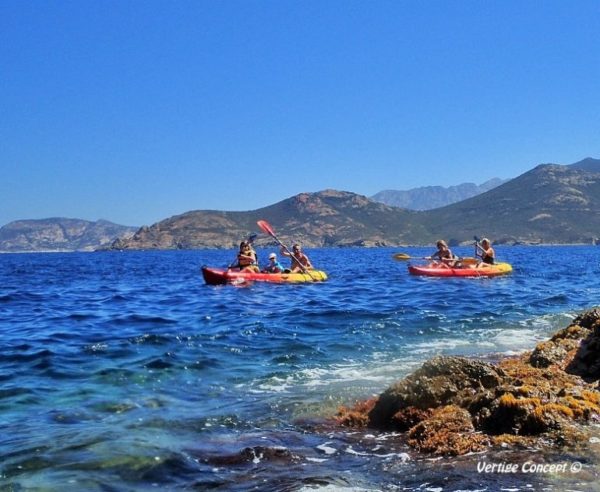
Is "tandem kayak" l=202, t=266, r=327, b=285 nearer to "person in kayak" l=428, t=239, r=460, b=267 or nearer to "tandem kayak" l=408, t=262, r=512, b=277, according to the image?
"tandem kayak" l=408, t=262, r=512, b=277

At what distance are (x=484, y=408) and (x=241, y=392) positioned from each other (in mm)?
3845

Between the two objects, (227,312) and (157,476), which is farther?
(227,312)

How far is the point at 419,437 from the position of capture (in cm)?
617

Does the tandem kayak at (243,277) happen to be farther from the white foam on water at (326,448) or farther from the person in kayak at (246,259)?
the white foam on water at (326,448)

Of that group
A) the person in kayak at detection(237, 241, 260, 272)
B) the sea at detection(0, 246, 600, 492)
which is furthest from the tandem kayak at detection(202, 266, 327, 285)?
the sea at detection(0, 246, 600, 492)

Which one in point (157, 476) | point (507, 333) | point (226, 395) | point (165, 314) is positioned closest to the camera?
point (157, 476)

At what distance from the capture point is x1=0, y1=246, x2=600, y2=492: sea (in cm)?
536

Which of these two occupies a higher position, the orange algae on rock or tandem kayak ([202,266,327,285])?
tandem kayak ([202,266,327,285])

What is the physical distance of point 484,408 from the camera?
6.32m

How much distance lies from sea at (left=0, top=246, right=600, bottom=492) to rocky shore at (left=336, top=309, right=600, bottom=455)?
23cm

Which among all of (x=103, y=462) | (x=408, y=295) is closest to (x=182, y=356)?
(x=103, y=462)

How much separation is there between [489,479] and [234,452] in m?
2.55

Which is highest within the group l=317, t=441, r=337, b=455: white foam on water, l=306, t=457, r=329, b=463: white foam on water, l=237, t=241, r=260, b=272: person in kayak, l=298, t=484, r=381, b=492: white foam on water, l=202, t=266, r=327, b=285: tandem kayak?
l=237, t=241, r=260, b=272: person in kayak

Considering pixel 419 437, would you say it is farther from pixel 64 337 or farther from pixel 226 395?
pixel 64 337
